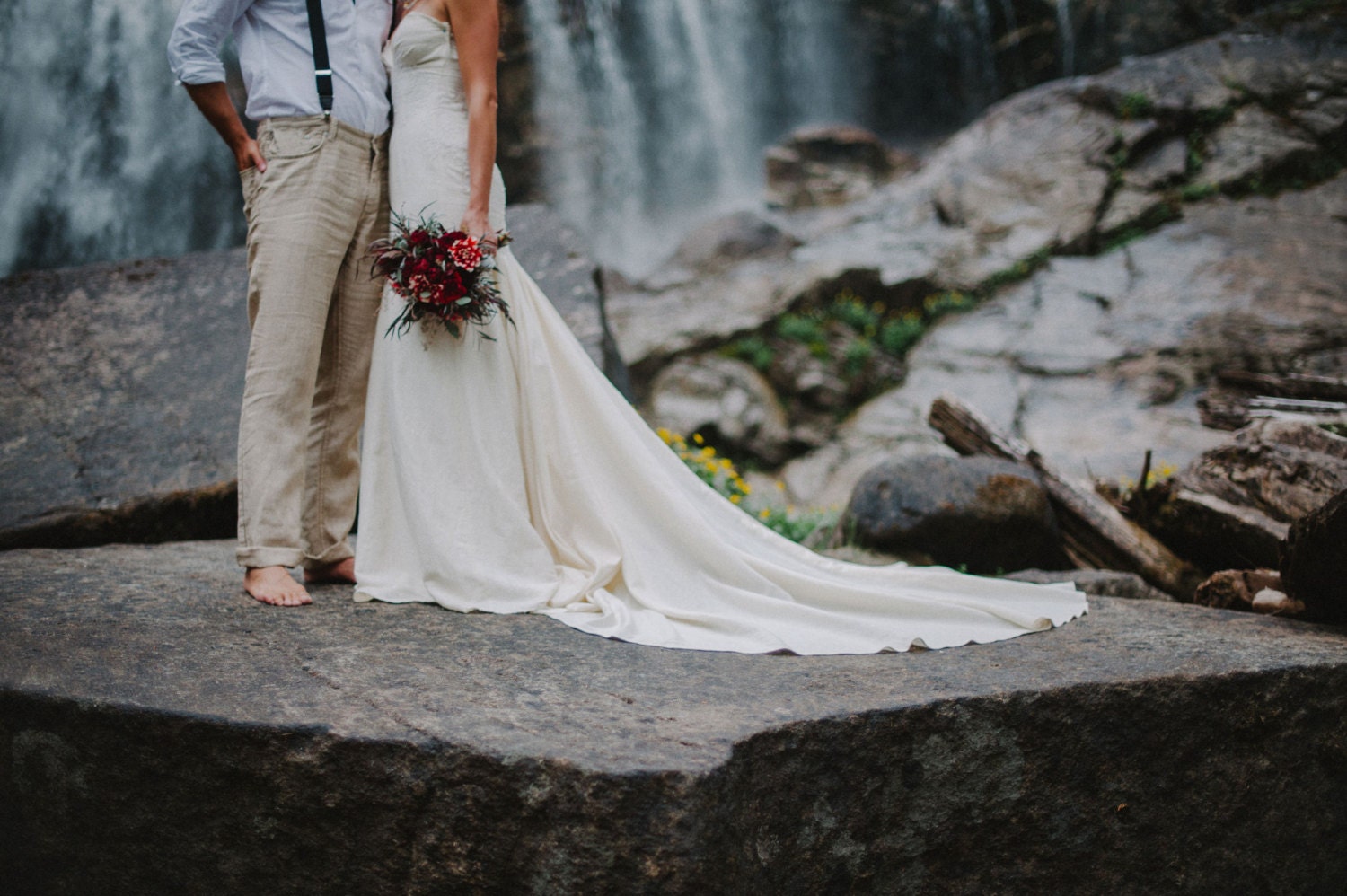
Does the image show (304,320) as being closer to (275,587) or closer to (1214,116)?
(275,587)

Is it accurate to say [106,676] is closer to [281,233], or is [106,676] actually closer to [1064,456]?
[281,233]

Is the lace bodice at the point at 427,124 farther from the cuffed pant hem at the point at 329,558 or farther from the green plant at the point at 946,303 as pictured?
the green plant at the point at 946,303

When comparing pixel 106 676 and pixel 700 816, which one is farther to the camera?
pixel 106 676

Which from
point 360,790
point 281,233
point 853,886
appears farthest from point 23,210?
point 853,886

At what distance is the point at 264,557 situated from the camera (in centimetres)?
263

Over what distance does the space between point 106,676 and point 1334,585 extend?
132 inches

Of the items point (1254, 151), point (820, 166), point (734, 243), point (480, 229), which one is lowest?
point (480, 229)

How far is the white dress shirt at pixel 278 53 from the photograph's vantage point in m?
2.75

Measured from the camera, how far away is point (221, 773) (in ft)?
5.51

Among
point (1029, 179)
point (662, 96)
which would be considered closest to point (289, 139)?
point (1029, 179)

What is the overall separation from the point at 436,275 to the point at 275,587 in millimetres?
1063

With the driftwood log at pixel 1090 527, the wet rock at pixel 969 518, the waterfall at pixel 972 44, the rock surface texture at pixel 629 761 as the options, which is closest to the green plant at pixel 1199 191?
the waterfall at pixel 972 44

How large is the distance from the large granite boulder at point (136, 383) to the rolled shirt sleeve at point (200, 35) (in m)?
2.06

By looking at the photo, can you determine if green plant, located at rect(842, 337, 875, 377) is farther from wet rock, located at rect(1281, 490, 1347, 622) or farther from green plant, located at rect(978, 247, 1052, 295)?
wet rock, located at rect(1281, 490, 1347, 622)
